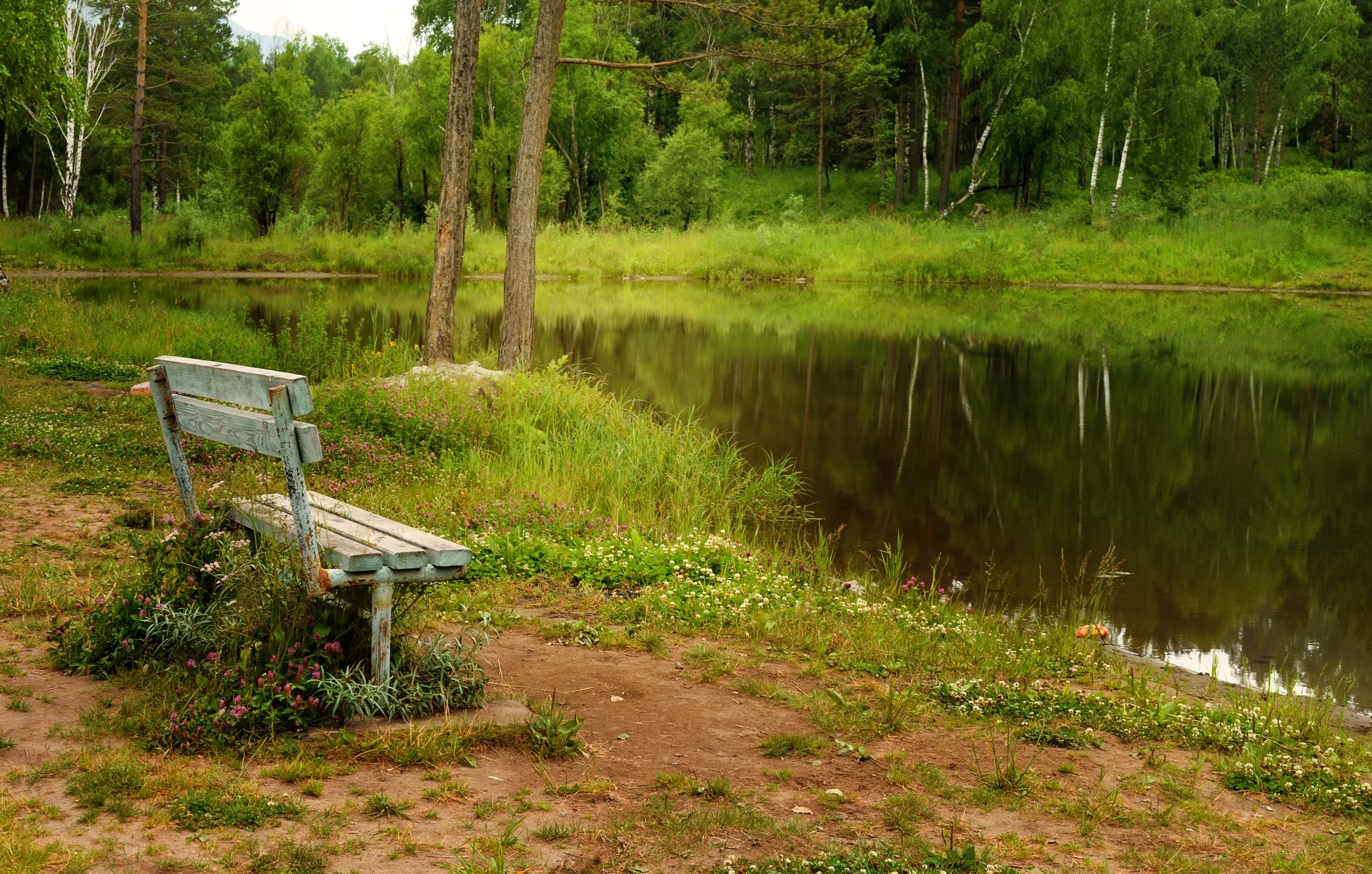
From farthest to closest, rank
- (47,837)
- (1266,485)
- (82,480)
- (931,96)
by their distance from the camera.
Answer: (931,96)
(1266,485)
(82,480)
(47,837)

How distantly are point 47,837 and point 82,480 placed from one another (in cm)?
613

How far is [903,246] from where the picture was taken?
1829 inches

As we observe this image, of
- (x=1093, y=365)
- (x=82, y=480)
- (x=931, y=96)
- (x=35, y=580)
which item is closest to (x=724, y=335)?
(x=1093, y=365)

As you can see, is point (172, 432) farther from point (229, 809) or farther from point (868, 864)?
point (868, 864)

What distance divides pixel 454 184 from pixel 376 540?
33.1ft

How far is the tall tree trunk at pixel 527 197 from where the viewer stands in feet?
46.0

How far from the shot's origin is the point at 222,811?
3.67m

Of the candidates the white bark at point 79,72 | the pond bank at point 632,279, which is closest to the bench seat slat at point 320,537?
the pond bank at point 632,279

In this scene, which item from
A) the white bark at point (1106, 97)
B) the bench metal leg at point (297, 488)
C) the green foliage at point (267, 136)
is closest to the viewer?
the bench metal leg at point (297, 488)

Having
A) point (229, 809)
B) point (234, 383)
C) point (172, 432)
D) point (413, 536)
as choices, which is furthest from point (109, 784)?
point (172, 432)

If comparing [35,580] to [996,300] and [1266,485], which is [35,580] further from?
[996,300]

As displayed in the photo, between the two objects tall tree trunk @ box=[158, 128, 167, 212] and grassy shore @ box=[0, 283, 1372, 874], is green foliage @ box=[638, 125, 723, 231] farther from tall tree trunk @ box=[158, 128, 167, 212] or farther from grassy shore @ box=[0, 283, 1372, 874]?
grassy shore @ box=[0, 283, 1372, 874]

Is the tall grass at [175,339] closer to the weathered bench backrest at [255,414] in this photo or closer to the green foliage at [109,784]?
the weathered bench backrest at [255,414]

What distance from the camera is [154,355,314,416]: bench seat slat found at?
4.12m
